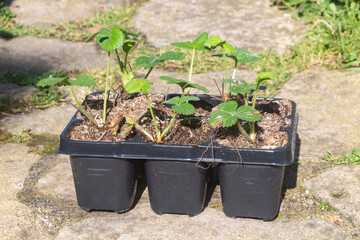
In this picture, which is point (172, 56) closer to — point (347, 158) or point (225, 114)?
point (225, 114)

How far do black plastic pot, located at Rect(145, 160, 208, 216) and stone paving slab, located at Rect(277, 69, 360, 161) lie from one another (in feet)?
2.83

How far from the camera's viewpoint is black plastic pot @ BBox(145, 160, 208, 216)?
2342 mm

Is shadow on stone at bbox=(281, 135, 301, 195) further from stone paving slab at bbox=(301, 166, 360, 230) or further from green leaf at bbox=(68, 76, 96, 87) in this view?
green leaf at bbox=(68, 76, 96, 87)

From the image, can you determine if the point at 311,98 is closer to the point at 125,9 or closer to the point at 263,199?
the point at 263,199

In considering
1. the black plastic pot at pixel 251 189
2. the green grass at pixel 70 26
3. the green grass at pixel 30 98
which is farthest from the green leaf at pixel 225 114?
the green grass at pixel 70 26

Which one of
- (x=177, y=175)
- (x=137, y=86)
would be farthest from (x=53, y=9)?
(x=177, y=175)

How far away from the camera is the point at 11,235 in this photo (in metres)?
2.30

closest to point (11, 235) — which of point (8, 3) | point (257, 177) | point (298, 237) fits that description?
point (257, 177)

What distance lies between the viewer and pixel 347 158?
2896 millimetres

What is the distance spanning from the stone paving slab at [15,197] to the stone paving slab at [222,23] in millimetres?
1840

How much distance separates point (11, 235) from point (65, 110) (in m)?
1.38

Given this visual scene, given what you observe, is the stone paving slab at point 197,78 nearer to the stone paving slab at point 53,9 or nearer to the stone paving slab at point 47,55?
the stone paving slab at point 47,55

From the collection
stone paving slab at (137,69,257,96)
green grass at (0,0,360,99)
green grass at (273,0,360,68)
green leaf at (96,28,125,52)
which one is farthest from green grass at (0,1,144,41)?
green leaf at (96,28,125,52)

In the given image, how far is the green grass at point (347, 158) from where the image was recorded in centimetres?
284
